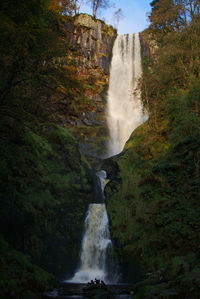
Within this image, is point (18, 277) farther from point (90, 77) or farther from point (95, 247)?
point (90, 77)

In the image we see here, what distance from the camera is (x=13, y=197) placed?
8.80 meters

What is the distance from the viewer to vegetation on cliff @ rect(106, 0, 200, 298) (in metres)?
7.01

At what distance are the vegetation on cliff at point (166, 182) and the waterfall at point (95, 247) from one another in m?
1.00

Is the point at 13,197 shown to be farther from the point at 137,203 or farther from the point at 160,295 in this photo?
the point at 160,295

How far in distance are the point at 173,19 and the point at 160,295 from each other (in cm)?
1714

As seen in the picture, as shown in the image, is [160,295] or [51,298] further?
[51,298]

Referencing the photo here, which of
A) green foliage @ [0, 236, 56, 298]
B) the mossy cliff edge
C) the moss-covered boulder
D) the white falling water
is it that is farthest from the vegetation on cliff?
the white falling water

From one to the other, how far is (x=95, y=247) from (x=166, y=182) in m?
4.47

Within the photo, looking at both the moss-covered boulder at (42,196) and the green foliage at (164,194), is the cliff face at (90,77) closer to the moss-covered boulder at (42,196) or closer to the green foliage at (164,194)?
the moss-covered boulder at (42,196)

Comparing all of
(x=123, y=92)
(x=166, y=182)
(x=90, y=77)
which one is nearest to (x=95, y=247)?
(x=166, y=182)

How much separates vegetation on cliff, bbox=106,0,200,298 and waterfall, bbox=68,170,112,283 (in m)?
1.00

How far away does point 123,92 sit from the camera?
32.4 metres

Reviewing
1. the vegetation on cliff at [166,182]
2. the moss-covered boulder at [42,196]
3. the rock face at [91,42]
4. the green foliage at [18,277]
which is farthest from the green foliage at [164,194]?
the rock face at [91,42]

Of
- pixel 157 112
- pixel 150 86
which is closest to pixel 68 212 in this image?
pixel 157 112
